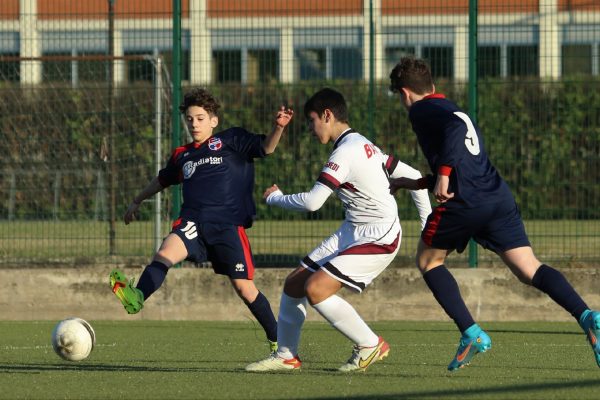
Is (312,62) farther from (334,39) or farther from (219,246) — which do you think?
(219,246)

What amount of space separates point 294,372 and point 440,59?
550cm

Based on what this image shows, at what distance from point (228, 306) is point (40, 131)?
290 cm

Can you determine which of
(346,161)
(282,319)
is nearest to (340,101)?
(346,161)

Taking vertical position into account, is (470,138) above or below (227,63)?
below

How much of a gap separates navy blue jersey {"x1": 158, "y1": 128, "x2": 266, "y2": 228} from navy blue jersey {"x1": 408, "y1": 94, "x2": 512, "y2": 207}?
182 centimetres

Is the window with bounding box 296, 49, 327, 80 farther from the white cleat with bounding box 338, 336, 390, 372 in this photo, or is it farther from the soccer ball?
the white cleat with bounding box 338, 336, 390, 372

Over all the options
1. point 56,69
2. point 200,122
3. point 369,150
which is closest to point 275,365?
point 369,150

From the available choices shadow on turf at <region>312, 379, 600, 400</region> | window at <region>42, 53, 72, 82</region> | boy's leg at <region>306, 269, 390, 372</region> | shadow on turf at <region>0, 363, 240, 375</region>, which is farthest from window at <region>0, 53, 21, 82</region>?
shadow on turf at <region>312, 379, 600, 400</region>

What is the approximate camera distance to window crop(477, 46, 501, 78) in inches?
490

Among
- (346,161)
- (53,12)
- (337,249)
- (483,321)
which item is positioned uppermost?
(53,12)

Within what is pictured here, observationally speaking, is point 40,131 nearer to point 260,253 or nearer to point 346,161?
point 260,253

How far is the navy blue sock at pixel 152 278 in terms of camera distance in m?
8.26

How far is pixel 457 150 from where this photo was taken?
731 centimetres

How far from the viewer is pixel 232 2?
42.2ft
